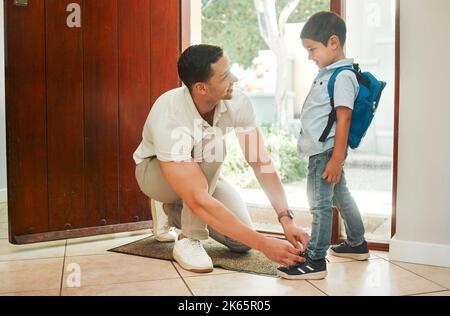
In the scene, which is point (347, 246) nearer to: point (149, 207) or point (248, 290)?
point (248, 290)

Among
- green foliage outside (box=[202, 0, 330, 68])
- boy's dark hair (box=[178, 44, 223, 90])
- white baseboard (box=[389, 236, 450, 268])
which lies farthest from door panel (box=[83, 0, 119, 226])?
green foliage outside (box=[202, 0, 330, 68])

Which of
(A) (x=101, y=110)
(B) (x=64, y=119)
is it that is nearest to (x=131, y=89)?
(A) (x=101, y=110)

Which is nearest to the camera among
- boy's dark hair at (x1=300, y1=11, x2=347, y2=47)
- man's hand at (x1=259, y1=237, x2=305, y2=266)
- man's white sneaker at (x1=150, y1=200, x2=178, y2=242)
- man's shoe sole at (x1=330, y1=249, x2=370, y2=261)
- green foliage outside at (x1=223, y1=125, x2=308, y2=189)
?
man's hand at (x1=259, y1=237, x2=305, y2=266)

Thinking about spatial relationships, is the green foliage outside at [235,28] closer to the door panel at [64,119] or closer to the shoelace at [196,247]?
the door panel at [64,119]

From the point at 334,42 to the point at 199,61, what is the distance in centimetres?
51

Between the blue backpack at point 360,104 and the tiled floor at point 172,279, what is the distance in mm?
478

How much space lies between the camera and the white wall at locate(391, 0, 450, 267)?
5.85ft

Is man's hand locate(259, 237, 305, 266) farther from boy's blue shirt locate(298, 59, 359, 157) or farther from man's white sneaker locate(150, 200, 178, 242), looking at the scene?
man's white sneaker locate(150, 200, 178, 242)

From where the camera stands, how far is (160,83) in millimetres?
2408

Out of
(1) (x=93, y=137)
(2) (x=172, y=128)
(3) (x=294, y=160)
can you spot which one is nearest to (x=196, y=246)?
(2) (x=172, y=128)

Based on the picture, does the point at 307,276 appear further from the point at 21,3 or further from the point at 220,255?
the point at 21,3

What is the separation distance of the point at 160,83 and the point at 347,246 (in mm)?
1187

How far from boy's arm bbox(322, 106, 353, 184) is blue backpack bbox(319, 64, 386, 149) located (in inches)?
1.6

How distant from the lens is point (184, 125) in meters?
1.70
